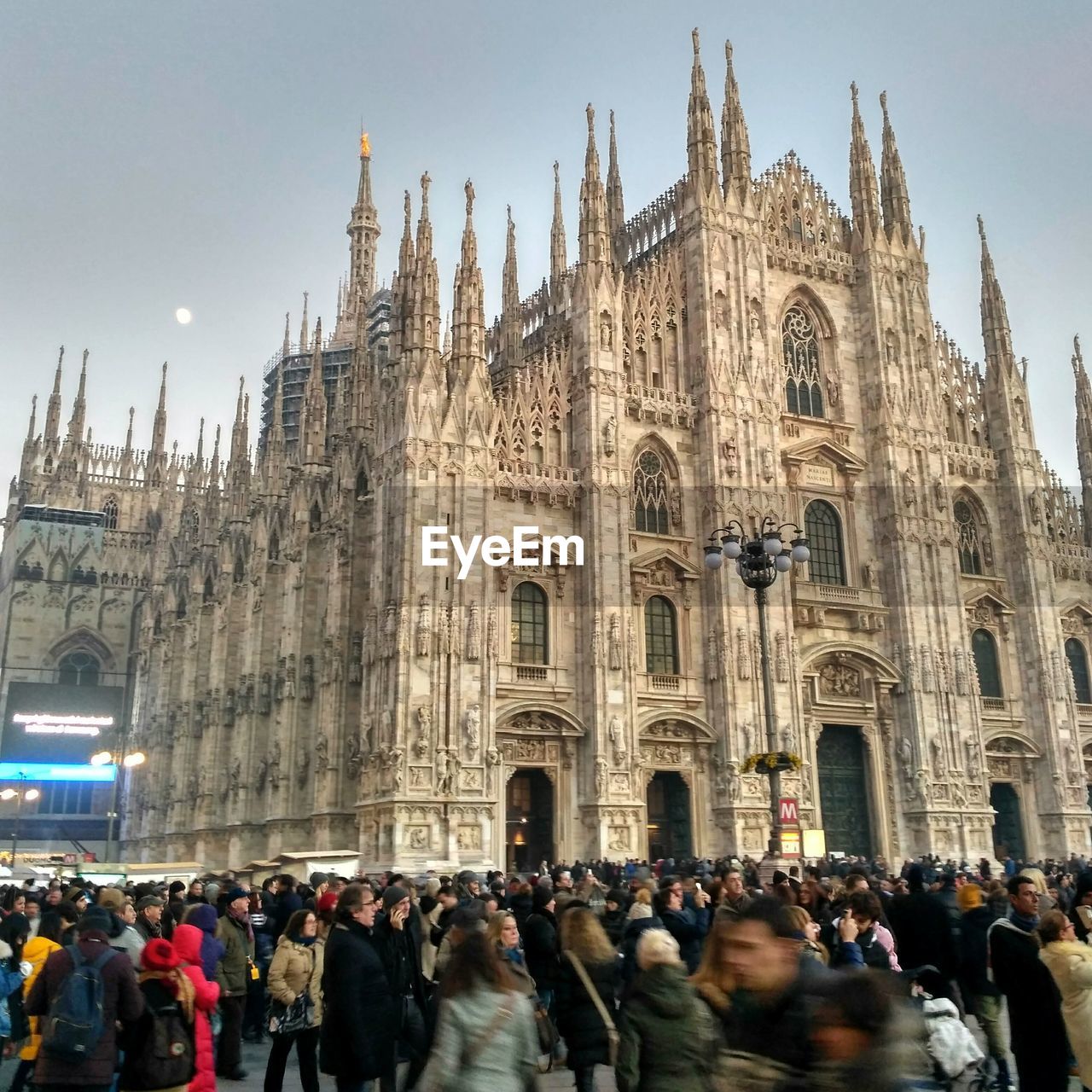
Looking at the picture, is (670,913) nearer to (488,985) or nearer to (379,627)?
(488,985)

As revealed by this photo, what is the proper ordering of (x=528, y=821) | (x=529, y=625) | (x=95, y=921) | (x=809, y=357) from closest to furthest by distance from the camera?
(x=95, y=921) < (x=528, y=821) < (x=529, y=625) < (x=809, y=357)

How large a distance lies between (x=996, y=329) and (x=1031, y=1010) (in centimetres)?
3939

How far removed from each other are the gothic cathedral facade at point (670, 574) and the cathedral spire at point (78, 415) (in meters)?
34.0

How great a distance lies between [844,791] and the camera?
→ 37688mm

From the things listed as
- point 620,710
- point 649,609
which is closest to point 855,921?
point 620,710

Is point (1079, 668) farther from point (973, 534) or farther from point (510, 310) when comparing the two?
point (510, 310)

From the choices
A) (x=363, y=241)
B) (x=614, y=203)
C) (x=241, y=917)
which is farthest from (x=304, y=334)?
(x=241, y=917)

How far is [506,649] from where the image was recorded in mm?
33156

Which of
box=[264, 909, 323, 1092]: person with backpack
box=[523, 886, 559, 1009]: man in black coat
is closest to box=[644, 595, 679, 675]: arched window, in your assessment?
box=[523, 886, 559, 1009]: man in black coat

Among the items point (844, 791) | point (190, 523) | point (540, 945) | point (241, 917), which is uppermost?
point (190, 523)

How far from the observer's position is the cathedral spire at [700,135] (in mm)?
39438

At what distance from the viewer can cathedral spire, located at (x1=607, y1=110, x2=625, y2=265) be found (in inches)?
1759

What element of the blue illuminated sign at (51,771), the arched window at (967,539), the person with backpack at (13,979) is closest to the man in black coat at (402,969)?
the person with backpack at (13,979)

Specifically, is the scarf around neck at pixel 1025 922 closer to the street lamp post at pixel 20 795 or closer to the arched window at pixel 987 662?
the arched window at pixel 987 662
